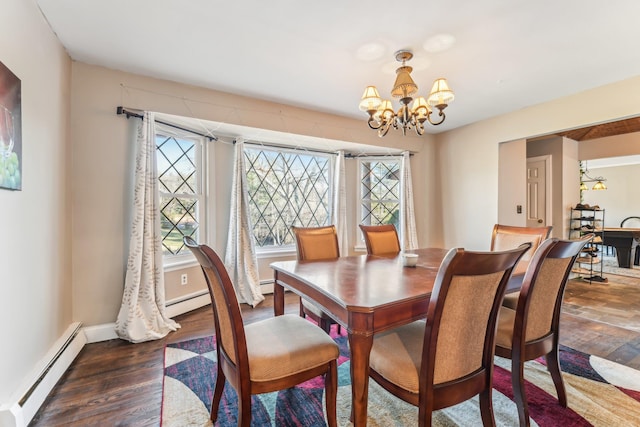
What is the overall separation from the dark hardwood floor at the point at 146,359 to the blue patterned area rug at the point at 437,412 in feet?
0.48

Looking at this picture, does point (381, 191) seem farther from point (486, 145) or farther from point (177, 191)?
point (177, 191)

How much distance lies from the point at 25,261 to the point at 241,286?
2002 millimetres

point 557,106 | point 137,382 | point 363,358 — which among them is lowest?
point 137,382

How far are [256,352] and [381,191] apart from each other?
3743 mm

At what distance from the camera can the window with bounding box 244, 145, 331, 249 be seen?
390 centimetres

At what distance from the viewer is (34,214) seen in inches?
69.7

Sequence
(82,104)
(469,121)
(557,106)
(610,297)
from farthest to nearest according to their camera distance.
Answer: (469,121) → (610,297) → (557,106) → (82,104)

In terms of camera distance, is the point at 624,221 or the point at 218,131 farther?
the point at 624,221

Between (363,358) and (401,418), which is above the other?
(363,358)

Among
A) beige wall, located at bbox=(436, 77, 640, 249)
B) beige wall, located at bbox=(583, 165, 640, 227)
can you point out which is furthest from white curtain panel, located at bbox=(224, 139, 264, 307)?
beige wall, located at bbox=(583, 165, 640, 227)

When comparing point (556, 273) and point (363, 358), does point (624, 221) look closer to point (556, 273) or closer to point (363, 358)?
point (556, 273)

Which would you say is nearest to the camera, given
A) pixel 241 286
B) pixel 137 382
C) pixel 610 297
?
pixel 137 382

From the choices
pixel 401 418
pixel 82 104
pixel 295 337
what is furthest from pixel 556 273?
pixel 82 104

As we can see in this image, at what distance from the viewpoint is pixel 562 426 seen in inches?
57.5
